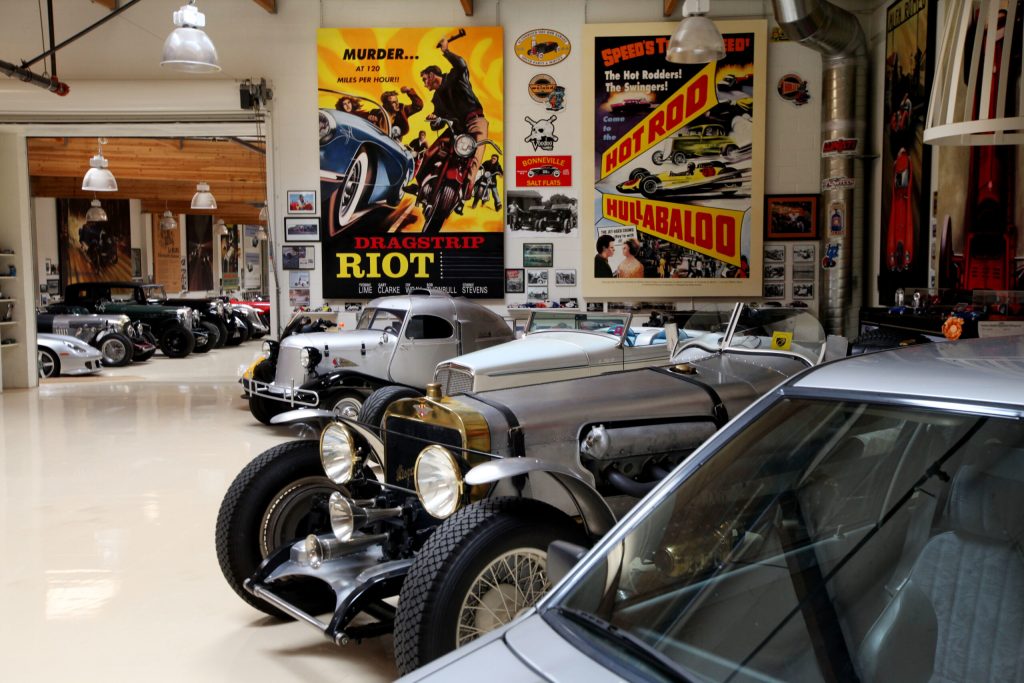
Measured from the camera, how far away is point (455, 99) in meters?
10.0

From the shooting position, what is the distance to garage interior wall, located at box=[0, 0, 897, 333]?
988cm

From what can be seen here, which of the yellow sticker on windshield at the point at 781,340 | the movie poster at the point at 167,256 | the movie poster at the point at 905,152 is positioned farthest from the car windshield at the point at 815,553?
the movie poster at the point at 167,256

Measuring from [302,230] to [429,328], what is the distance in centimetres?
285

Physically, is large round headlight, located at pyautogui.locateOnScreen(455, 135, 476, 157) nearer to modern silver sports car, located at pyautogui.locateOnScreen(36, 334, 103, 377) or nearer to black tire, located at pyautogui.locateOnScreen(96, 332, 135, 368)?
modern silver sports car, located at pyautogui.locateOnScreen(36, 334, 103, 377)

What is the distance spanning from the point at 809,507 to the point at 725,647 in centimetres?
43

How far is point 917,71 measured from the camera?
26.4ft

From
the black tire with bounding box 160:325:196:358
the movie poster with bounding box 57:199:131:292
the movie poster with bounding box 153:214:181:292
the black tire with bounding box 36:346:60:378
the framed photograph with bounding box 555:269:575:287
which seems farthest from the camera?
the movie poster with bounding box 153:214:181:292

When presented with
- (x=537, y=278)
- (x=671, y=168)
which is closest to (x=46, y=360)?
(x=537, y=278)

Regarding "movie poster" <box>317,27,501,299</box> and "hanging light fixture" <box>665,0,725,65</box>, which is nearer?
"hanging light fixture" <box>665,0,725,65</box>

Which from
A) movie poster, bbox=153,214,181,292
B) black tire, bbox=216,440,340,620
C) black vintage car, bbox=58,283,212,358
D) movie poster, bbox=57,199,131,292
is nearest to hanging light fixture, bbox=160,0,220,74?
black tire, bbox=216,440,340,620

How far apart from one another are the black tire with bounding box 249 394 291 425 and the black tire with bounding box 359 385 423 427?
68.5 inches

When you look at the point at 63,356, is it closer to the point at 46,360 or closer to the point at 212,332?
the point at 46,360

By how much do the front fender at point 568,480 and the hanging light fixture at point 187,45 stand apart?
5.58 metres

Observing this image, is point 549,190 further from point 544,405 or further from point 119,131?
point 544,405
